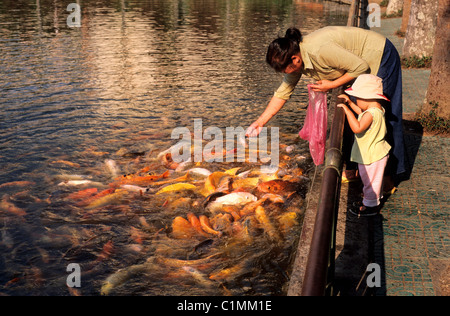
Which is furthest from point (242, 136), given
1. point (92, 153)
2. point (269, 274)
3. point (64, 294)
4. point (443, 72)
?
point (64, 294)

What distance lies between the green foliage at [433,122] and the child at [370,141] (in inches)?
112

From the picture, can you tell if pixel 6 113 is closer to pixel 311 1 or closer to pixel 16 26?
pixel 16 26

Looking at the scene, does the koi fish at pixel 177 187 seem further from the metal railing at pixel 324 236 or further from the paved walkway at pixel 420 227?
the metal railing at pixel 324 236

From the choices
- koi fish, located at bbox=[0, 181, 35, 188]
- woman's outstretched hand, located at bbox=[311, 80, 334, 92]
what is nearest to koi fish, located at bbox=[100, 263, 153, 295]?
woman's outstretched hand, located at bbox=[311, 80, 334, 92]

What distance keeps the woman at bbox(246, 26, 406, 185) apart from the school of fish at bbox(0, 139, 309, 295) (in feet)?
4.28

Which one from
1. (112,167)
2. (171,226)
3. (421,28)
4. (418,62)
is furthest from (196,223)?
(421,28)

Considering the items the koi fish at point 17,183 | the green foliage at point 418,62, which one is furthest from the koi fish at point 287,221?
the green foliage at point 418,62

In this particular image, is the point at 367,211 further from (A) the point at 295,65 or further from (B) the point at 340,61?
(A) the point at 295,65

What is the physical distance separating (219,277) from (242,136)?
14.4 feet

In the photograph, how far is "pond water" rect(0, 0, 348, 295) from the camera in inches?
204

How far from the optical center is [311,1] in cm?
3622

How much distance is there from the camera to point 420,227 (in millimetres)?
4695

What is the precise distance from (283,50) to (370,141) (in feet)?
4.09

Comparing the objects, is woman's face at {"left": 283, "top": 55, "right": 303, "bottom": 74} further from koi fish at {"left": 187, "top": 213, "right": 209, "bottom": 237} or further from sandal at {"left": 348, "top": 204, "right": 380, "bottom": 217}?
koi fish at {"left": 187, "top": 213, "right": 209, "bottom": 237}
